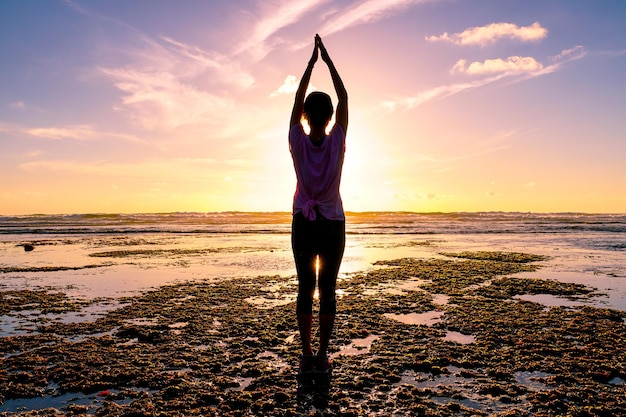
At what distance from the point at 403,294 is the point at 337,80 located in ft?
19.4

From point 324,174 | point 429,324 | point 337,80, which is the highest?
point 337,80

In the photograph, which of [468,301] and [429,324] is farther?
[468,301]

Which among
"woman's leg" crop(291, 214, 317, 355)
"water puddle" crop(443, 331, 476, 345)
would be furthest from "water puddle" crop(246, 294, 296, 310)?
"woman's leg" crop(291, 214, 317, 355)

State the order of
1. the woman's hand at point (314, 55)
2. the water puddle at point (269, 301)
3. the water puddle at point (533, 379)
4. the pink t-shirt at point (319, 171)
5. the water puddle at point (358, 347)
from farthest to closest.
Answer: the water puddle at point (269, 301), the water puddle at point (358, 347), the woman's hand at point (314, 55), the pink t-shirt at point (319, 171), the water puddle at point (533, 379)

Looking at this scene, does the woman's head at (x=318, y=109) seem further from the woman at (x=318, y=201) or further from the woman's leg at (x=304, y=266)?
the woman's leg at (x=304, y=266)

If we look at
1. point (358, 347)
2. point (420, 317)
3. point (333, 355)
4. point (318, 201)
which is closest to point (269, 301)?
point (420, 317)

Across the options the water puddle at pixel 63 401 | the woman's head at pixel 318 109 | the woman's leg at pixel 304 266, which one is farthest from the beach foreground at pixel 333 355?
the woman's head at pixel 318 109

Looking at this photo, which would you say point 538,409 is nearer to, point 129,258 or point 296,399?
point 296,399

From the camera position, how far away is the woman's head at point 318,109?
4.62 metres

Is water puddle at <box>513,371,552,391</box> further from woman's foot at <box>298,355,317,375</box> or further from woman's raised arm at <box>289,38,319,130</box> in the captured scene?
woman's raised arm at <box>289,38,319,130</box>

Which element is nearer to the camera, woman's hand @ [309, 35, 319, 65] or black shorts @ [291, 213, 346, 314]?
black shorts @ [291, 213, 346, 314]

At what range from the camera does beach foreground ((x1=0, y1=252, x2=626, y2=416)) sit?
4027mm

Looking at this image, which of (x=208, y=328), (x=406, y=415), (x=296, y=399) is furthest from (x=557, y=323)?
(x=208, y=328)

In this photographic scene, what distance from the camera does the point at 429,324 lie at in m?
7.00
